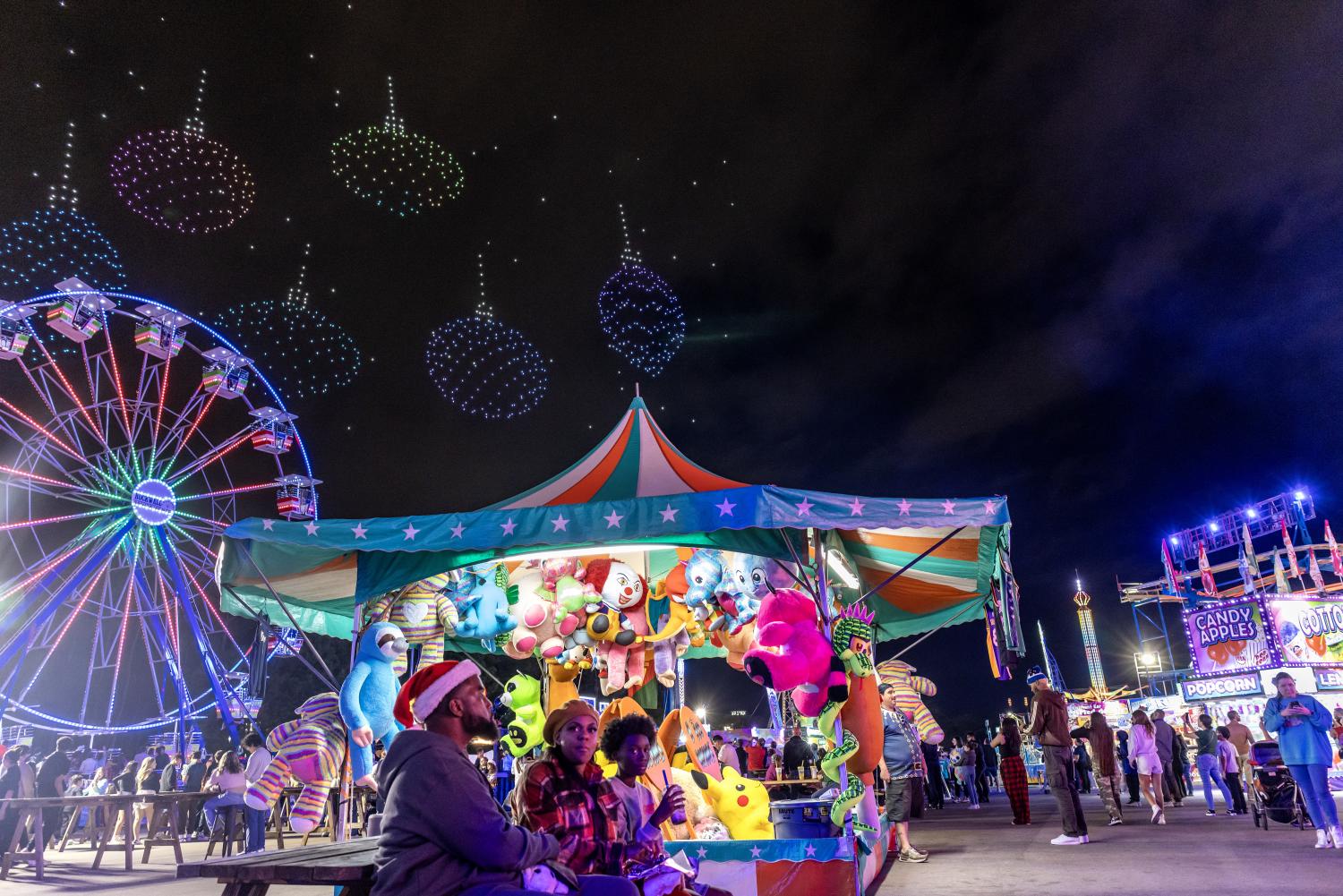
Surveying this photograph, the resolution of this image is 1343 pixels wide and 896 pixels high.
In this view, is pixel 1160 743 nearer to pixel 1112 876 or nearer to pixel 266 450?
pixel 1112 876

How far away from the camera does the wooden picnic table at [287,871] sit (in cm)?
291

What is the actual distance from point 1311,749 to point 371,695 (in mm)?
7765

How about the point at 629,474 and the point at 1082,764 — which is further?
the point at 1082,764

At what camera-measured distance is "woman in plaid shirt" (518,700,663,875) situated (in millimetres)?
3229

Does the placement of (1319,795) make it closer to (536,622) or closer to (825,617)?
(825,617)

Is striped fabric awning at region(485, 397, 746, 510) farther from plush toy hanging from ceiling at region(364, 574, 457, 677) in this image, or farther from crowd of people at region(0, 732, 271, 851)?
crowd of people at region(0, 732, 271, 851)

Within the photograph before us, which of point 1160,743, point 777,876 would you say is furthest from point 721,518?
point 1160,743

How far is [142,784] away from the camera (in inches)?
518

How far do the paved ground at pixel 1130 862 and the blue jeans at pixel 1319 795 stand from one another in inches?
10.4

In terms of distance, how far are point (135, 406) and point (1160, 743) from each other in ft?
62.7

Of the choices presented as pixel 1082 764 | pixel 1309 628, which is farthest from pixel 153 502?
pixel 1309 628

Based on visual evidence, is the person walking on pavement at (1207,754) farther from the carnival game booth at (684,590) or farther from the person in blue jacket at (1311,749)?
the person in blue jacket at (1311,749)

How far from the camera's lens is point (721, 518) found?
5766mm

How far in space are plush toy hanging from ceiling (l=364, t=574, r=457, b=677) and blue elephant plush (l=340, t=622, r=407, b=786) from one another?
45 centimetres
